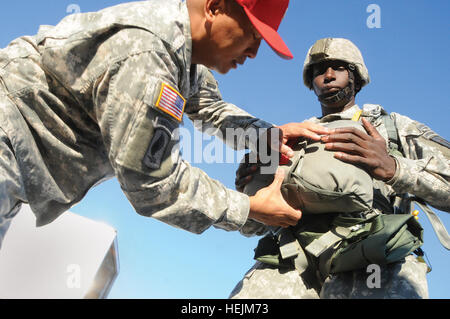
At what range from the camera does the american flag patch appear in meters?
2.02

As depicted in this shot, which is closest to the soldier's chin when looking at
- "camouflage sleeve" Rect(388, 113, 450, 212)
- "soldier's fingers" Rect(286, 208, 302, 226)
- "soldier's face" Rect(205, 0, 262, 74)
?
"soldier's face" Rect(205, 0, 262, 74)

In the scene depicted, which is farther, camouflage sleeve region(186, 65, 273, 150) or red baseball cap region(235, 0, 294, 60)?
camouflage sleeve region(186, 65, 273, 150)

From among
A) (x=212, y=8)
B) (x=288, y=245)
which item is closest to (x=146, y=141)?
(x=212, y=8)

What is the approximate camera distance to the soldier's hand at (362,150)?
105 inches

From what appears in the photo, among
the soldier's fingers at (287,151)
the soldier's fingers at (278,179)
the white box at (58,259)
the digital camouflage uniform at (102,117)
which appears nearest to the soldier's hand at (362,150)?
the soldier's fingers at (287,151)

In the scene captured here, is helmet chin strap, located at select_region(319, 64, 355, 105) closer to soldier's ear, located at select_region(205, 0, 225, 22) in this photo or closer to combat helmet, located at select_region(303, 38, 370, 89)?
combat helmet, located at select_region(303, 38, 370, 89)

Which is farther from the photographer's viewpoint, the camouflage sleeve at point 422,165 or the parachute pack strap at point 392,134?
the parachute pack strap at point 392,134

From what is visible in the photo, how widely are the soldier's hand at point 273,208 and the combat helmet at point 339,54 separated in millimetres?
1460

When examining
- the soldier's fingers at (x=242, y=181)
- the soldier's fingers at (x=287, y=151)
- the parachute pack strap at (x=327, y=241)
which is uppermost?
the soldier's fingers at (x=287, y=151)

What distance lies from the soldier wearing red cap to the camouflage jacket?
3.11ft

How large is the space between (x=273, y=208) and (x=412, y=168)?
3.58ft

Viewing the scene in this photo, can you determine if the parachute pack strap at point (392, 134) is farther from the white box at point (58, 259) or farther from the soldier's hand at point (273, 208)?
the white box at point (58, 259)

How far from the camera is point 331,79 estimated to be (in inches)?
140

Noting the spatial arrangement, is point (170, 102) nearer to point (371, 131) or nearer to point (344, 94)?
point (371, 131)
